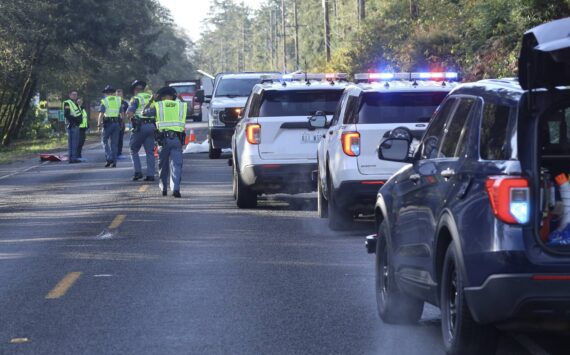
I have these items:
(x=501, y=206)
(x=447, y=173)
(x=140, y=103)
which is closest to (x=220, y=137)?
(x=140, y=103)

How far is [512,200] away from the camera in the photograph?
6559mm

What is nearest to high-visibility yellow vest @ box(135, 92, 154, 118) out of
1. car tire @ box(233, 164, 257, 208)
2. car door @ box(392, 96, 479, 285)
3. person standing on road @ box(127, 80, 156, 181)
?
person standing on road @ box(127, 80, 156, 181)

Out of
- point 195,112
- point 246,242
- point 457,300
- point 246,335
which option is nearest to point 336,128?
point 246,242

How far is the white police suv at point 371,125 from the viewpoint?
553 inches

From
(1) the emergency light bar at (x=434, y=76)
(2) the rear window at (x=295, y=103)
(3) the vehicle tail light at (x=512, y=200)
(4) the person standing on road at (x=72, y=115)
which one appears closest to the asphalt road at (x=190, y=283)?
(2) the rear window at (x=295, y=103)

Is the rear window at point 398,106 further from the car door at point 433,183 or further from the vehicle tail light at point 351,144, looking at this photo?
the car door at point 433,183

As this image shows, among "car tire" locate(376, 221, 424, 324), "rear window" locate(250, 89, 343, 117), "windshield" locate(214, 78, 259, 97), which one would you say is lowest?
"car tire" locate(376, 221, 424, 324)

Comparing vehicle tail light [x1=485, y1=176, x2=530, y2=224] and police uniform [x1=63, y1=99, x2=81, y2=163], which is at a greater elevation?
vehicle tail light [x1=485, y1=176, x2=530, y2=224]

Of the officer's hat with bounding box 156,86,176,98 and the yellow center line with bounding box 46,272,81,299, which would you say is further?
the officer's hat with bounding box 156,86,176,98

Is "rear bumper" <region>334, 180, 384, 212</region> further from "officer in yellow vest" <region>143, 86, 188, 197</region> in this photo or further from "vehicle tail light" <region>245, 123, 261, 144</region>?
"officer in yellow vest" <region>143, 86, 188, 197</region>

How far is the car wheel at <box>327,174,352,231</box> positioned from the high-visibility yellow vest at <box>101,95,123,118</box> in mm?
14762

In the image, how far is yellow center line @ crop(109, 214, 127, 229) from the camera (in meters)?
16.2

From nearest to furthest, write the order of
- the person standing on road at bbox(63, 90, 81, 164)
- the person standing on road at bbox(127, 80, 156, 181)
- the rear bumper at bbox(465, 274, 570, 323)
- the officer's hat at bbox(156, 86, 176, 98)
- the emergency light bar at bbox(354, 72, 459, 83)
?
the rear bumper at bbox(465, 274, 570, 323)
the emergency light bar at bbox(354, 72, 459, 83)
the officer's hat at bbox(156, 86, 176, 98)
the person standing on road at bbox(127, 80, 156, 181)
the person standing on road at bbox(63, 90, 81, 164)

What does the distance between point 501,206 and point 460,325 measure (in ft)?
2.68
